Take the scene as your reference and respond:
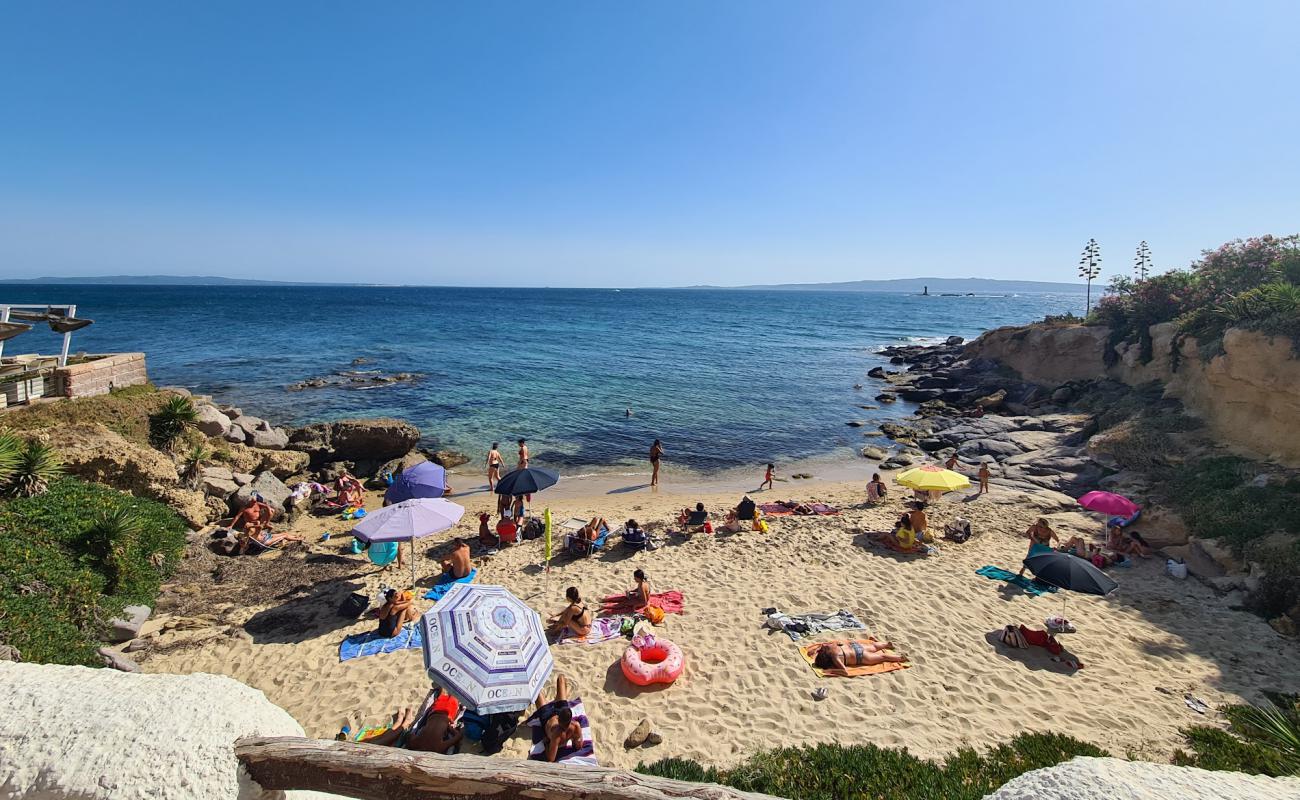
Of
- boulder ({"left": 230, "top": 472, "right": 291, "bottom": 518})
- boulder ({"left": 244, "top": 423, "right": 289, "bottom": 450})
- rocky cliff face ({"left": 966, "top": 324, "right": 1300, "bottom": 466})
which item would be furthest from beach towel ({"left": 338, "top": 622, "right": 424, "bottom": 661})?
rocky cliff face ({"left": 966, "top": 324, "right": 1300, "bottom": 466})

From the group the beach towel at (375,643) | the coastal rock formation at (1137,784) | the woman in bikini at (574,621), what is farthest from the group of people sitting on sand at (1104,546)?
the beach towel at (375,643)

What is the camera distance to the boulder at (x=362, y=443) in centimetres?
1941

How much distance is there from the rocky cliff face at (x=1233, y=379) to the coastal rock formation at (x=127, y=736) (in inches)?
829

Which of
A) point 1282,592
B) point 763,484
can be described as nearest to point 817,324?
point 763,484

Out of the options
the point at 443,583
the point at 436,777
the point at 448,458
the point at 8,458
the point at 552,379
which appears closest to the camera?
the point at 436,777

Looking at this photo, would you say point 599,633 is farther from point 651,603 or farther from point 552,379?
point 552,379

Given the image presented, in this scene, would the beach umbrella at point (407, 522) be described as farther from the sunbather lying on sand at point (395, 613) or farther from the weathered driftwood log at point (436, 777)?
the weathered driftwood log at point (436, 777)

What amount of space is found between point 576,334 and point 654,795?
66.6 meters

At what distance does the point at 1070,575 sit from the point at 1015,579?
215 centimetres

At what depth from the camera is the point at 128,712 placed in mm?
4441

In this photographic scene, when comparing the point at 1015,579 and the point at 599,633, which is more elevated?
the point at 1015,579

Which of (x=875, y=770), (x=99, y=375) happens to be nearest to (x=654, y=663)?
(x=875, y=770)

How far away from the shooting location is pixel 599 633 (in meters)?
9.08

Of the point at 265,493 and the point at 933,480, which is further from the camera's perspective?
the point at 265,493
